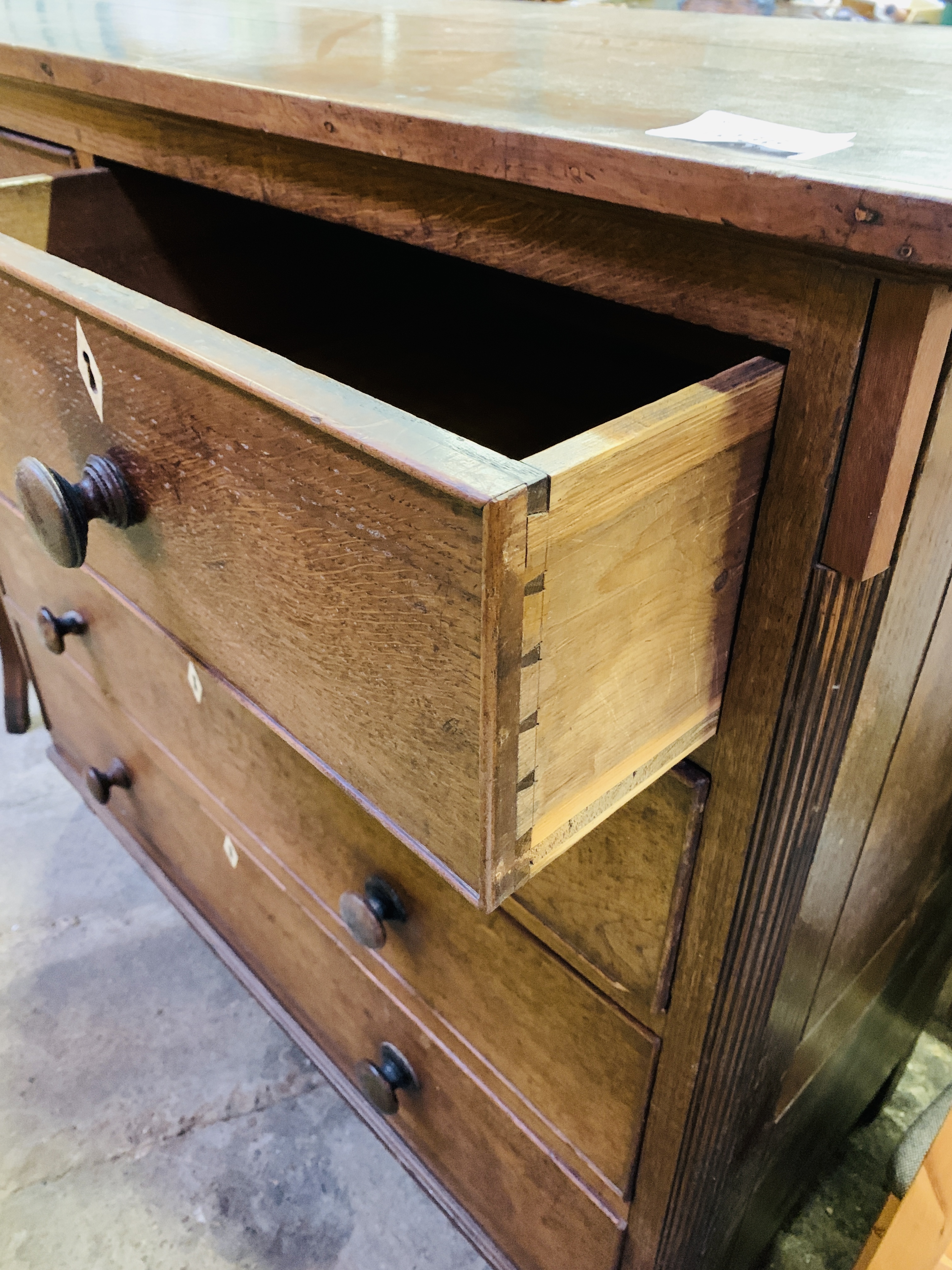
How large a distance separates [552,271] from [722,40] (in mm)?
473

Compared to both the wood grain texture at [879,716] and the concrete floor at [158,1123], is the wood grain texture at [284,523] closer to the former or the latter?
the wood grain texture at [879,716]

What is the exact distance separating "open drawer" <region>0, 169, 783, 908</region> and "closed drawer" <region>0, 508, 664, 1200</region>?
103 mm

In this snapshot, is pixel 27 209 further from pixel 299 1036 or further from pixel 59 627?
pixel 299 1036

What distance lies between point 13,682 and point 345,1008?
2.71 feet

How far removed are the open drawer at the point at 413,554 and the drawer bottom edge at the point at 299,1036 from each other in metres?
0.62

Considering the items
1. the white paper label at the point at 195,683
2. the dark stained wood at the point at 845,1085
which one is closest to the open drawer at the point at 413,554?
the white paper label at the point at 195,683

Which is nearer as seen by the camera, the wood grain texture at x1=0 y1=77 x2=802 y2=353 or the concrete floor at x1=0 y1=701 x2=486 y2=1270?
the wood grain texture at x1=0 y1=77 x2=802 y2=353

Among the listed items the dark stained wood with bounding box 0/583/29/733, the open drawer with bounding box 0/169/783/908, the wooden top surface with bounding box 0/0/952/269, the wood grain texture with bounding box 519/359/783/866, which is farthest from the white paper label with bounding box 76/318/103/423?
the dark stained wood with bounding box 0/583/29/733

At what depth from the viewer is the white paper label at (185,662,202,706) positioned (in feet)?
2.43

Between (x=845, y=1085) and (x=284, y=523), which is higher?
(x=284, y=523)

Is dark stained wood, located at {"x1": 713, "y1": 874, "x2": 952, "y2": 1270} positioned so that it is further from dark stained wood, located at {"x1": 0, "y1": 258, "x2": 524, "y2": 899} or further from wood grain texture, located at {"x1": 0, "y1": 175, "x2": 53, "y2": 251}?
wood grain texture, located at {"x1": 0, "y1": 175, "x2": 53, "y2": 251}

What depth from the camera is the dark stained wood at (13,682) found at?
136 cm

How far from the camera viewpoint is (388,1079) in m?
0.81

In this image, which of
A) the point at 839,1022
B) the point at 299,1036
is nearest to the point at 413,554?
the point at 839,1022
